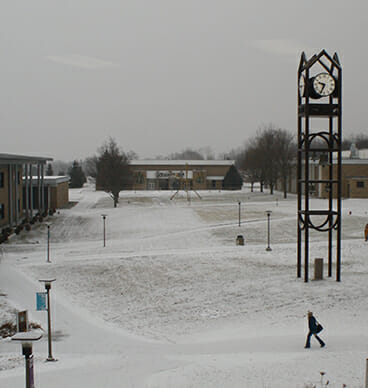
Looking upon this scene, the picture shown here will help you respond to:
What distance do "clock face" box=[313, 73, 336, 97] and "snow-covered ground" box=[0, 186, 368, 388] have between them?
827cm

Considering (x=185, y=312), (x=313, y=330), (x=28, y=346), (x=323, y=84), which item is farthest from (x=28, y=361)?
(x=323, y=84)

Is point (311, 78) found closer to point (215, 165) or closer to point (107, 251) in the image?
point (107, 251)

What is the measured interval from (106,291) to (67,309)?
2.70 metres

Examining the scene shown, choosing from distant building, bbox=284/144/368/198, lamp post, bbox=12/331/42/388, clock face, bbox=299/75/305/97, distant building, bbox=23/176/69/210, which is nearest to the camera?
lamp post, bbox=12/331/42/388

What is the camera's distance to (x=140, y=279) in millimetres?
22484

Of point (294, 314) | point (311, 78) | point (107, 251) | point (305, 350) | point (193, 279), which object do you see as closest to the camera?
point (305, 350)

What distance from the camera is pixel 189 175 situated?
313 feet

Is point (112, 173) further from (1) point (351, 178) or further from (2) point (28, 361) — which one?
(2) point (28, 361)

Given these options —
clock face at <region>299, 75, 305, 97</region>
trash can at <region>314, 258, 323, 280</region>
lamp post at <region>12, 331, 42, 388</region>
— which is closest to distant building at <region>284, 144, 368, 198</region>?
clock face at <region>299, 75, 305, 97</region>

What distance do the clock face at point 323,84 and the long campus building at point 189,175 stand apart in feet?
239

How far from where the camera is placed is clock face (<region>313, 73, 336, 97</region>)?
65.1 ft

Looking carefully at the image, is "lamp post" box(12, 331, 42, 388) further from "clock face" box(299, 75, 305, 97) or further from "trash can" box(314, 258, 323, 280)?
"clock face" box(299, 75, 305, 97)

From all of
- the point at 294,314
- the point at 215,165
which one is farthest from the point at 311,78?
the point at 215,165

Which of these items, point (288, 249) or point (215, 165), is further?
point (215, 165)
